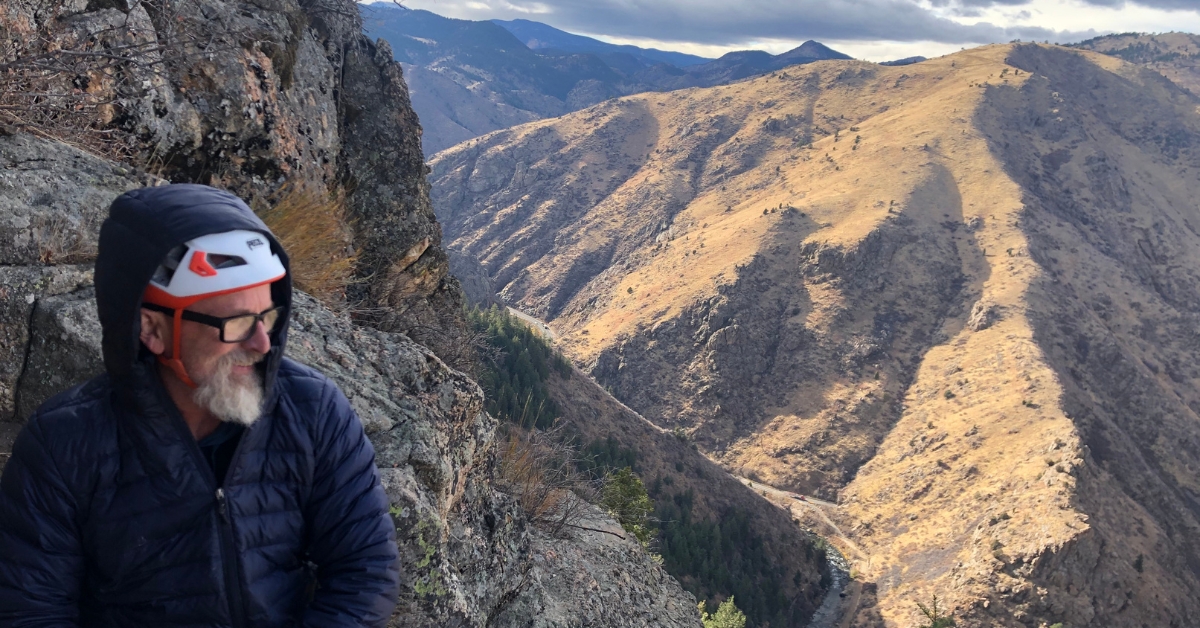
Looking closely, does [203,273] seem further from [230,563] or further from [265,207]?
[265,207]

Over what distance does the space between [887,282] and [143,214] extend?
80.2 metres

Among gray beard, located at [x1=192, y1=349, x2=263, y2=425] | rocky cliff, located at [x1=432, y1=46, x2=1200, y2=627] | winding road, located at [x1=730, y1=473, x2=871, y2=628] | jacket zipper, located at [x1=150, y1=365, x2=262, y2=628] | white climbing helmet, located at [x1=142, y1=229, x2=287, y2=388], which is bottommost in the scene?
winding road, located at [x1=730, y1=473, x2=871, y2=628]

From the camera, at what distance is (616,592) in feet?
25.2

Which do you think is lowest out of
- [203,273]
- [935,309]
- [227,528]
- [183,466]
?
[935,309]

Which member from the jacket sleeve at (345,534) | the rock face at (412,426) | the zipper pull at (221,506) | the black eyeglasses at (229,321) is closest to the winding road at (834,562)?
the rock face at (412,426)

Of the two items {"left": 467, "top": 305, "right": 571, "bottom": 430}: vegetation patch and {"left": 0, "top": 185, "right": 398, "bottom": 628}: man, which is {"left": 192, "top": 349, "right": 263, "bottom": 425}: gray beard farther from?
{"left": 467, "top": 305, "right": 571, "bottom": 430}: vegetation patch

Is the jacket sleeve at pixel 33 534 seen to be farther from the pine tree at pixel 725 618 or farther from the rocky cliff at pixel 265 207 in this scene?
the pine tree at pixel 725 618

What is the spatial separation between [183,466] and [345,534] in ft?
1.99

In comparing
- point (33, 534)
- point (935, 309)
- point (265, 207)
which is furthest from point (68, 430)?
point (935, 309)

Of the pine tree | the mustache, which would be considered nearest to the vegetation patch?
the pine tree

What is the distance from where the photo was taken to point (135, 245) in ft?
6.75

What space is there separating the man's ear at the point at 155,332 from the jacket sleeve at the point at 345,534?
0.57 m

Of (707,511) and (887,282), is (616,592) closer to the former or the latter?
(707,511)

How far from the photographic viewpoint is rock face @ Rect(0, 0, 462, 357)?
572 centimetres
